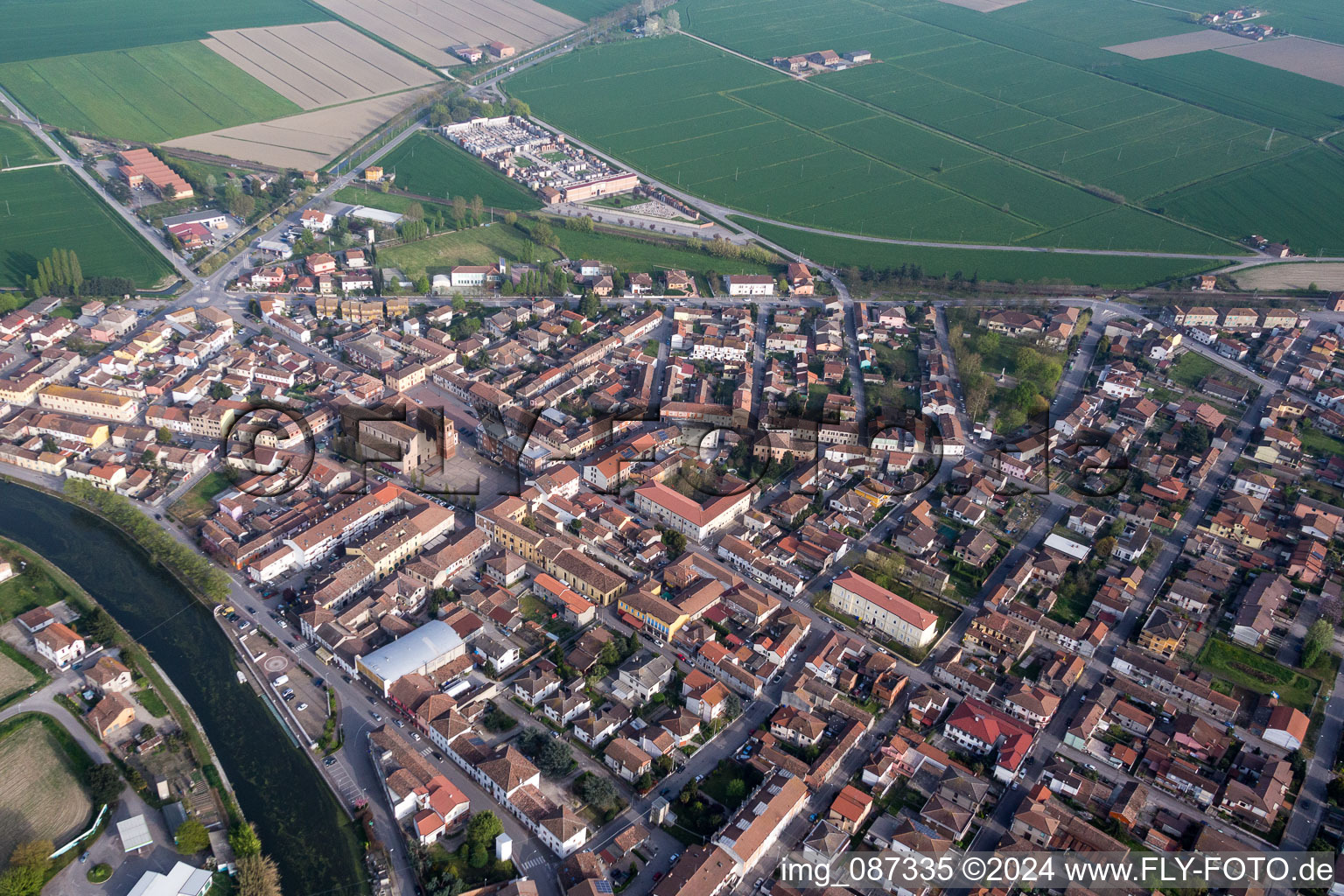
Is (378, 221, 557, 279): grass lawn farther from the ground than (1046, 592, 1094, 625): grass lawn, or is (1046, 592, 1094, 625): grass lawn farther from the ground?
(378, 221, 557, 279): grass lawn

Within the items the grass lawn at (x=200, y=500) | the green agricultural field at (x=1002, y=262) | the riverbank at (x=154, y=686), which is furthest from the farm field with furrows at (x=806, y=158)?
the riverbank at (x=154, y=686)

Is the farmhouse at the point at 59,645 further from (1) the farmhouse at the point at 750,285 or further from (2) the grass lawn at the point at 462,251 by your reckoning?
(1) the farmhouse at the point at 750,285

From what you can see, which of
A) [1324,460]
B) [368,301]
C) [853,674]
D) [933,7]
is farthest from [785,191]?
[933,7]

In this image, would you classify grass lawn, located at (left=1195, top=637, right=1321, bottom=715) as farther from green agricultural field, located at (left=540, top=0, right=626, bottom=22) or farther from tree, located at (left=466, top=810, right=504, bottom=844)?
green agricultural field, located at (left=540, top=0, right=626, bottom=22)

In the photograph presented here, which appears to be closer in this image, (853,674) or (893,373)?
(853,674)

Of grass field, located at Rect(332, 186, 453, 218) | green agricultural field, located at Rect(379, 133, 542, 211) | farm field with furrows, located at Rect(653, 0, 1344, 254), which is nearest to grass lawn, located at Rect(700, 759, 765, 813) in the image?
grass field, located at Rect(332, 186, 453, 218)

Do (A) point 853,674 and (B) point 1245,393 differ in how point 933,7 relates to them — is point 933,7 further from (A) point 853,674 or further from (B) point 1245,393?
(A) point 853,674
